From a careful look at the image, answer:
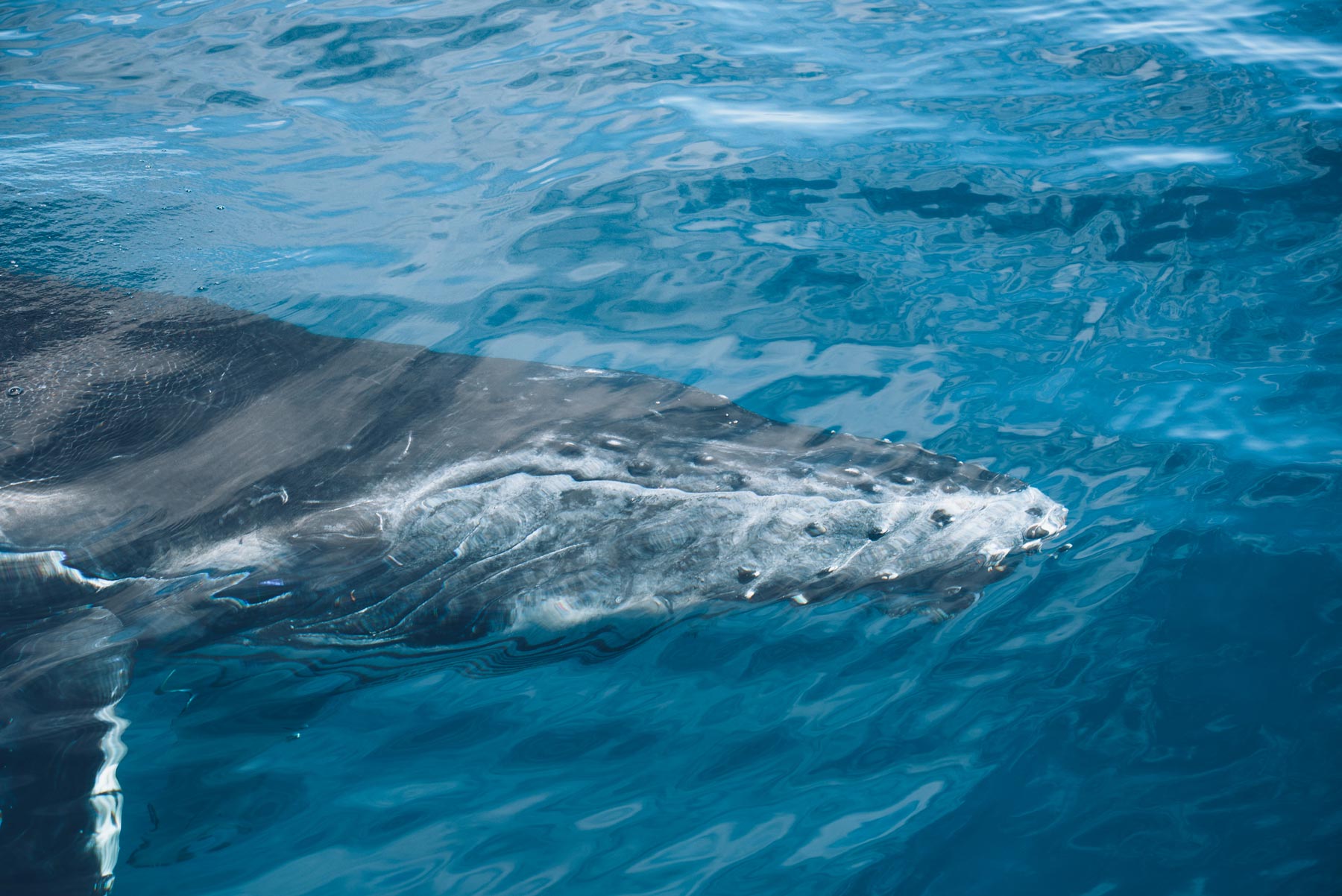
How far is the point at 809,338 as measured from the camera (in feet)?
12.8

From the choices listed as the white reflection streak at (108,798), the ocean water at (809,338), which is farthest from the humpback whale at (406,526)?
the ocean water at (809,338)

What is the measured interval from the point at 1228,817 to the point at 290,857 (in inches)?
91.0

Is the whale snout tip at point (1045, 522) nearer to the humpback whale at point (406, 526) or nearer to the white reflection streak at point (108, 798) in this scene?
the humpback whale at point (406, 526)

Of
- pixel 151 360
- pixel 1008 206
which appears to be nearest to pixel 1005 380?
pixel 1008 206

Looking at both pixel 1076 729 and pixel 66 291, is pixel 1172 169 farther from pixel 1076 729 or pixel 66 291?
pixel 66 291

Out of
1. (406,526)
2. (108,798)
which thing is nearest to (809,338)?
(406,526)

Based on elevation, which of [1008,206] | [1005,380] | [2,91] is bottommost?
[1005,380]

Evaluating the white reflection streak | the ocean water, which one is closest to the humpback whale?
the white reflection streak

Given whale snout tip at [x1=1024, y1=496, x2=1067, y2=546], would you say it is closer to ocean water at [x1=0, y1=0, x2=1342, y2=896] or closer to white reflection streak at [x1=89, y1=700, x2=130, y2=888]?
ocean water at [x1=0, y1=0, x2=1342, y2=896]

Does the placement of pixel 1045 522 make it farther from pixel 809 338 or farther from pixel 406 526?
pixel 406 526

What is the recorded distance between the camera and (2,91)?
617 centimetres

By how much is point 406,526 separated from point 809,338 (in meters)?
1.95

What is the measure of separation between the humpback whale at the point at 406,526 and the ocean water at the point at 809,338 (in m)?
0.12

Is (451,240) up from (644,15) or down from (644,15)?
down
